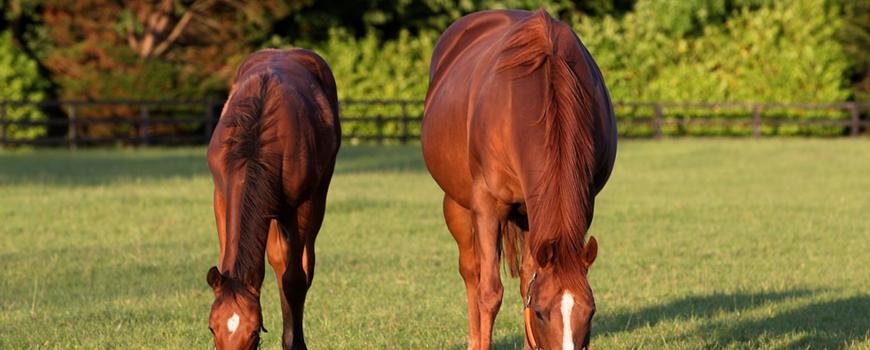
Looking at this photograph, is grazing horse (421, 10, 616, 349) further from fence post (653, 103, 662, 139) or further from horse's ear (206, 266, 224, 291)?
fence post (653, 103, 662, 139)

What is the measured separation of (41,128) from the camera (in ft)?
106

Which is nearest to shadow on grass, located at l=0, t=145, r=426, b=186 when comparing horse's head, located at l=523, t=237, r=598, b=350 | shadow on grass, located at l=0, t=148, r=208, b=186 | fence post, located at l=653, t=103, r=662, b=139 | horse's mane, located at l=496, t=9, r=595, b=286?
shadow on grass, located at l=0, t=148, r=208, b=186

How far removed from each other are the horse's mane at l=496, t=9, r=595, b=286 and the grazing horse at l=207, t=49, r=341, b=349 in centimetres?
123

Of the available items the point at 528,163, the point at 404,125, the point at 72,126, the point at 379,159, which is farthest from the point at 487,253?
the point at 404,125

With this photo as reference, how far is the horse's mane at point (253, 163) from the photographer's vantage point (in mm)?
5965

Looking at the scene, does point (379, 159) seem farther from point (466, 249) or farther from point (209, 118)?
point (466, 249)

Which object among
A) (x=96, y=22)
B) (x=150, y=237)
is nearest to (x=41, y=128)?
(x=96, y=22)

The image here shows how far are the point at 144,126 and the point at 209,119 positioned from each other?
60.2 inches

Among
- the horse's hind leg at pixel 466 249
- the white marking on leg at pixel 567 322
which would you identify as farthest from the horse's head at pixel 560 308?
the horse's hind leg at pixel 466 249

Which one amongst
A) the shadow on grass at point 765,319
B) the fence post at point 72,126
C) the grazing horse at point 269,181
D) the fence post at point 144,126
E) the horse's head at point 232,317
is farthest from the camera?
the fence post at point 144,126

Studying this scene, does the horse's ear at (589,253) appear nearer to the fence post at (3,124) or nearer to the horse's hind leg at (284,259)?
the horse's hind leg at (284,259)

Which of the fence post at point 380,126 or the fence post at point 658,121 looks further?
the fence post at point 658,121

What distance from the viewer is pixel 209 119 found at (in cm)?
3219

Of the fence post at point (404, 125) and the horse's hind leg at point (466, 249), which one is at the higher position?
A: the horse's hind leg at point (466, 249)
